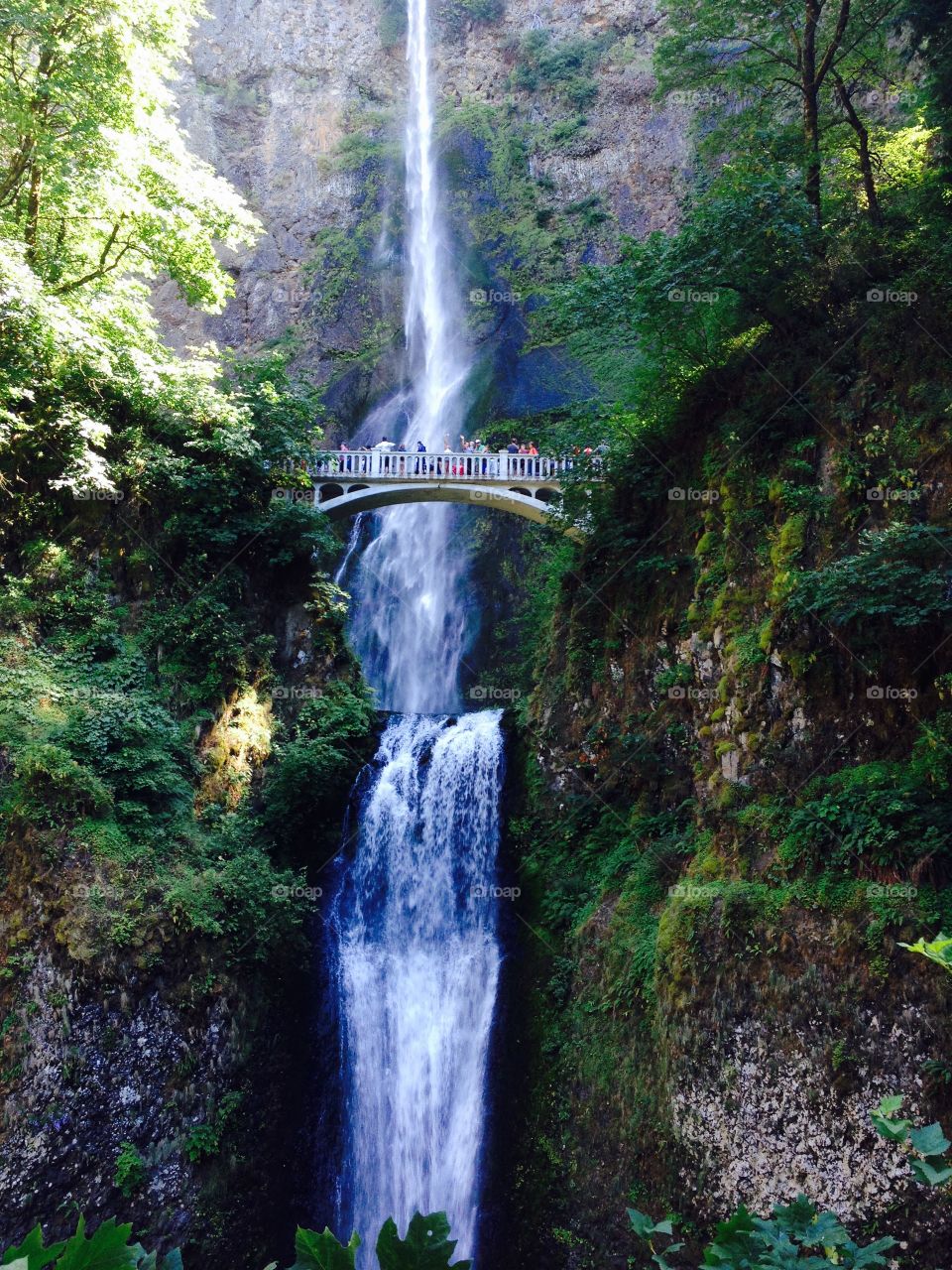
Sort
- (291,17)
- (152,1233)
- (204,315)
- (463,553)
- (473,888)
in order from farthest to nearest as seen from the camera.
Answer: (291,17)
(204,315)
(463,553)
(473,888)
(152,1233)

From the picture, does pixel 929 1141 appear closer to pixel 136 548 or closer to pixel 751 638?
pixel 751 638

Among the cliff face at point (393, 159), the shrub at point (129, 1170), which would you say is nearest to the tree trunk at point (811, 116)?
the cliff face at point (393, 159)

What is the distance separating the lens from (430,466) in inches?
843

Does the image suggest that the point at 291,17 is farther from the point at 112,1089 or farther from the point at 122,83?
the point at 112,1089

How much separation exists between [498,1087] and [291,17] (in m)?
44.3

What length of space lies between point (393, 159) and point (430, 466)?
853 inches

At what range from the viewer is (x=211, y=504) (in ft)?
57.2

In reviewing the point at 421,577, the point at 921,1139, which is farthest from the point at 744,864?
the point at 421,577

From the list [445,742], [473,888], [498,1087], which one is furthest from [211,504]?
[498,1087]

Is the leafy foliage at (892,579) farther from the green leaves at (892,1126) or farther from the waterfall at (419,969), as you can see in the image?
the green leaves at (892,1126)

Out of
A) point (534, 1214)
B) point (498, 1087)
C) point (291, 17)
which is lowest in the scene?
point (534, 1214)

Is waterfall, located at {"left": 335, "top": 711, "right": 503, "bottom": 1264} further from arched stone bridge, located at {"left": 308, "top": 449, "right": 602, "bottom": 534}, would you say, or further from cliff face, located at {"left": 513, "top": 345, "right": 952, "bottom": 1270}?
arched stone bridge, located at {"left": 308, "top": 449, "right": 602, "bottom": 534}

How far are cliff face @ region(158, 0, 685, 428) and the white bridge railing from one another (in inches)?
285

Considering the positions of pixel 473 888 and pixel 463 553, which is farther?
pixel 463 553
